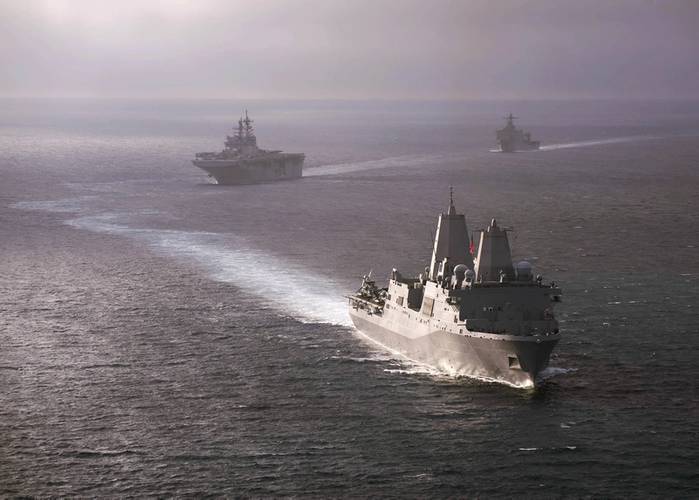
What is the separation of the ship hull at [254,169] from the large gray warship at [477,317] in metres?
100

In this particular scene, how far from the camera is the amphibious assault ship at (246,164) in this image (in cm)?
16025

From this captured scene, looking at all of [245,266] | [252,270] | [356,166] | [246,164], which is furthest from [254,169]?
[252,270]

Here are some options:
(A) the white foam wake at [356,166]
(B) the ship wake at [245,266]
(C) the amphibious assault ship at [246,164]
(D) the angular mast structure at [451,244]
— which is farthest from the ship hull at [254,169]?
(D) the angular mast structure at [451,244]

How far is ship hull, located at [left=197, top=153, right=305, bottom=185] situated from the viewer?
15975cm

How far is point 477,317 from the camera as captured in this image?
55000 mm

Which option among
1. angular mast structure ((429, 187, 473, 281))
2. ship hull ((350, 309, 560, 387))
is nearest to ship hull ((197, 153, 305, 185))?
angular mast structure ((429, 187, 473, 281))

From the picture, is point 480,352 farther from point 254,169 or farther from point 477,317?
point 254,169

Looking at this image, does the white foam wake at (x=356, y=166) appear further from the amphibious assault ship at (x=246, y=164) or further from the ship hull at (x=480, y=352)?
the ship hull at (x=480, y=352)

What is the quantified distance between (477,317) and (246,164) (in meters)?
112

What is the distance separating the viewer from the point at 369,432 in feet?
149

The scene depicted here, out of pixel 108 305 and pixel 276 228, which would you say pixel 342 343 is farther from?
pixel 276 228

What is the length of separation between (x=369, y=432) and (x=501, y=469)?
6518 mm

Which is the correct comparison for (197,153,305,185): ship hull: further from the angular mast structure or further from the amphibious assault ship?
the angular mast structure

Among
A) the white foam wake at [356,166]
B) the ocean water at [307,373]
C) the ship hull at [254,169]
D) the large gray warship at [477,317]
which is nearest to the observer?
the ocean water at [307,373]
